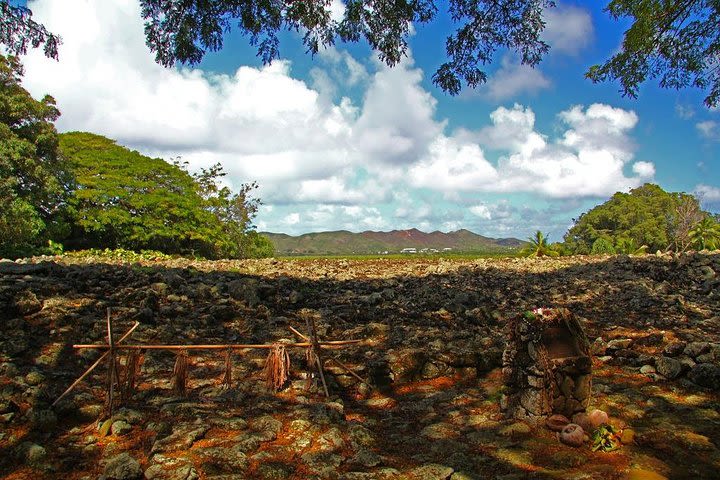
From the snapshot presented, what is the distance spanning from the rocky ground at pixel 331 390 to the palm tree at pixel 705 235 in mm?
33376

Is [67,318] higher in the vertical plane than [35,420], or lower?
higher

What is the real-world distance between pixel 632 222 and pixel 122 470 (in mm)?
64880

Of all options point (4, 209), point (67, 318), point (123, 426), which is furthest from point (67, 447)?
point (4, 209)

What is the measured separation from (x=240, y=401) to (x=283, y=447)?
4.97 feet

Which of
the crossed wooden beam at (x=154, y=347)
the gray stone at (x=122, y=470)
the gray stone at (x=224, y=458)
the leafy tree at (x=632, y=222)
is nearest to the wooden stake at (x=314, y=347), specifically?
the crossed wooden beam at (x=154, y=347)

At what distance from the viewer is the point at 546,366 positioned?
5.67m

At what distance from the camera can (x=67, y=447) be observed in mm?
4988

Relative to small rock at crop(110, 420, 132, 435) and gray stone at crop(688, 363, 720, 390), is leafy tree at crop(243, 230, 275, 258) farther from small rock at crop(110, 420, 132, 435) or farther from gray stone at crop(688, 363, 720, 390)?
gray stone at crop(688, 363, 720, 390)

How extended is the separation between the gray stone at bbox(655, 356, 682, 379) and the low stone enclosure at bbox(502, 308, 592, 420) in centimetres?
199

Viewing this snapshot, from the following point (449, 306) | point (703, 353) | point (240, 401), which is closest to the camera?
point (240, 401)

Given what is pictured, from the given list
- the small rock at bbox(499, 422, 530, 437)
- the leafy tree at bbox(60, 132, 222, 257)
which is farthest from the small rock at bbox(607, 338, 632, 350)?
the leafy tree at bbox(60, 132, 222, 257)

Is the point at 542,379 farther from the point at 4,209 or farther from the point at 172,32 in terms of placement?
the point at 4,209

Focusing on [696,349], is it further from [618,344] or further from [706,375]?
[618,344]

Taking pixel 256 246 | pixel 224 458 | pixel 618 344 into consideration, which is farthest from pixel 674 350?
pixel 256 246
